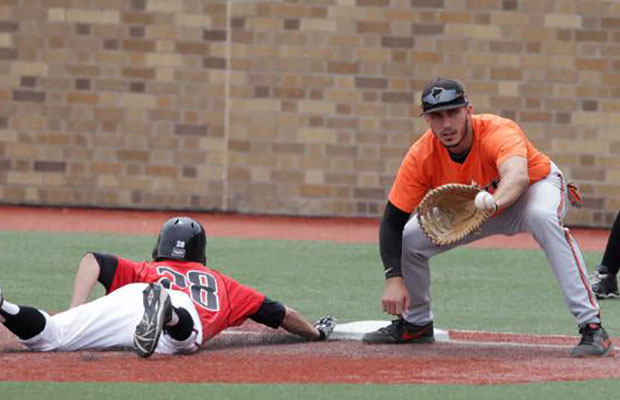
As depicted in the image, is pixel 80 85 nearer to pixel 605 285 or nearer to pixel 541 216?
pixel 605 285

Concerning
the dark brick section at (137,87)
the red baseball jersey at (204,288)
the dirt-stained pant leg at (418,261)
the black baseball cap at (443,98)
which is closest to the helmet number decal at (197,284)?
the red baseball jersey at (204,288)

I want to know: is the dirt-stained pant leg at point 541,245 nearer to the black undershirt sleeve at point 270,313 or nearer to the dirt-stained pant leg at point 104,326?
the black undershirt sleeve at point 270,313

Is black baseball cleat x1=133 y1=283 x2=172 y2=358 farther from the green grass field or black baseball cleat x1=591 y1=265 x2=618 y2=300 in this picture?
black baseball cleat x1=591 y1=265 x2=618 y2=300

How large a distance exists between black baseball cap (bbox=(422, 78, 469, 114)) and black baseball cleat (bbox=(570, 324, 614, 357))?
133cm

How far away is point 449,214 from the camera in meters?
7.65

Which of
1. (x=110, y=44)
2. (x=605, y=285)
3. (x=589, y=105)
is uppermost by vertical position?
(x=110, y=44)

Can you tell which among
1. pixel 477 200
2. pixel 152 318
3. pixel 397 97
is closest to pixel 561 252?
pixel 477 200

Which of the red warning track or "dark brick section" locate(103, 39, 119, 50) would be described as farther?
"dark brick section" locate(103, 39, 119, 50)

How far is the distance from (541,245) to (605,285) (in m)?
2.91

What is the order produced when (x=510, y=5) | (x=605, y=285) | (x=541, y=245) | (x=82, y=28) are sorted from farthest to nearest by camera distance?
(x=82, y=28) < (x=510, y=5) < (x=605, y=285) < (x=541, y=245)

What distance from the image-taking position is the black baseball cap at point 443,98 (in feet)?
24.1

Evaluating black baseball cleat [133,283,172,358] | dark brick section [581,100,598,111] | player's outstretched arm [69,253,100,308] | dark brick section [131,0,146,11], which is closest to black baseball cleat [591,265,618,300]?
player's outstretched arm [69,253,100,308]

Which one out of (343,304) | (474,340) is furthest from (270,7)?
(474,340)

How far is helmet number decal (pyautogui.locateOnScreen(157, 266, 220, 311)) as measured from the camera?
7.43 metres
